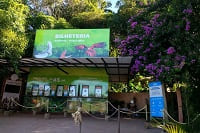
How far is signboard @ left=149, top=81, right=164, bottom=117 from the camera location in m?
8.28

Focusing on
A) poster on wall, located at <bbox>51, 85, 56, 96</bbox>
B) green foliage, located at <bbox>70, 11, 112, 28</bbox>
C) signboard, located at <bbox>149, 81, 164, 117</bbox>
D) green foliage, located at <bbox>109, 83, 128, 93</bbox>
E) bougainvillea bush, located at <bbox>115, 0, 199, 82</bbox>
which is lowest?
signboard, located at <bbox>149, 81, 164, 117</bbox>

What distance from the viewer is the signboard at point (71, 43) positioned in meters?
12.2

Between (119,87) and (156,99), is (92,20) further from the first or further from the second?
(156,99)

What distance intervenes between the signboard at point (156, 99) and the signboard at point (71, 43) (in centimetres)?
404

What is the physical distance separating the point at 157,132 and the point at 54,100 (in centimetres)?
710

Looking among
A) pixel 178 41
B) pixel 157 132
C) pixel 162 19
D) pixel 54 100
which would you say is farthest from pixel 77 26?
pixel 157 132

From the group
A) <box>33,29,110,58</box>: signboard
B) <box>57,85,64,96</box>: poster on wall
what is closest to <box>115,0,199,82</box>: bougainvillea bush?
<box>33,29,110,58</box>: signboard

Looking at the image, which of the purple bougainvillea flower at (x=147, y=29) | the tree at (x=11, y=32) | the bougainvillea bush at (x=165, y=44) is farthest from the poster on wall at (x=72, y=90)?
the purple bougainvillea flower at (x=147, y=29)

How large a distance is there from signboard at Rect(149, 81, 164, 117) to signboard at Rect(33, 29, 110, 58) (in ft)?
13.2

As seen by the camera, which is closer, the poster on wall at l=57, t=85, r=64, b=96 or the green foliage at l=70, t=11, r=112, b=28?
the poster on wall at l=57, t=85, r=64, b=96

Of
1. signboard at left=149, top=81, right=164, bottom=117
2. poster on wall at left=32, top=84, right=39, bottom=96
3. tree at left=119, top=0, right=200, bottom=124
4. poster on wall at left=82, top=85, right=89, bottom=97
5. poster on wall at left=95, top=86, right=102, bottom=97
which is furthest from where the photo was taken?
poster on wall at left=32, top=84, right=39, bottom=96

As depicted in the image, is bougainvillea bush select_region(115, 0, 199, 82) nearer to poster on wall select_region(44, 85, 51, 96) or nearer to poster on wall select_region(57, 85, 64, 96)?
poster on wall select_region(57, 85, 64, 96)

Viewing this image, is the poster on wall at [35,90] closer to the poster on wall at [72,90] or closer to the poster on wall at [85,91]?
the poster on wall at [72,90]

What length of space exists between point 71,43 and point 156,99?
6097mm
